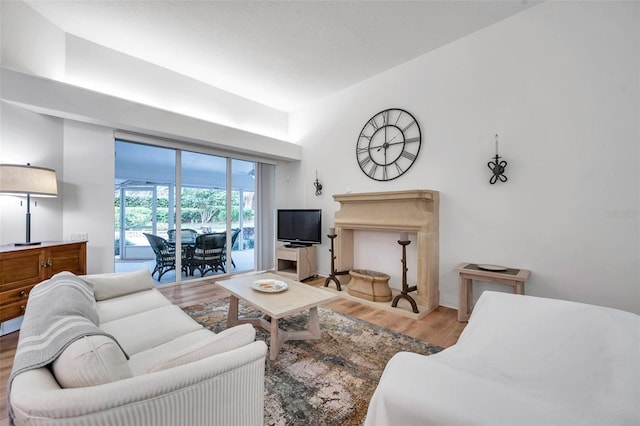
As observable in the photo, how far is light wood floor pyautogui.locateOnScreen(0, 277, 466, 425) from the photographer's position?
1993mm

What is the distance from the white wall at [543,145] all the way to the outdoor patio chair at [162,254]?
3627 millimetres

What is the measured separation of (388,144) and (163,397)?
3528mm

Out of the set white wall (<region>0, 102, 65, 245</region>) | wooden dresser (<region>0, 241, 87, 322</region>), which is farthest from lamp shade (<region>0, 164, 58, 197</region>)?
wooden dresser (<region>0, 241, 87, 322</region>)

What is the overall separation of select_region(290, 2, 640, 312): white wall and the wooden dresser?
12.9 ft

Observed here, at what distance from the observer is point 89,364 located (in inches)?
31.1

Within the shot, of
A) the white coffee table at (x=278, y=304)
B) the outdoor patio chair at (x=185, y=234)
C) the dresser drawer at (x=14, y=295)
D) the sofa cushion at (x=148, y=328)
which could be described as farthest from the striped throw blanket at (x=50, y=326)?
the outdoor patio chair at (x=185, y=234)

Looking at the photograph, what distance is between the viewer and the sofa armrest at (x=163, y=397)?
0.66 meters

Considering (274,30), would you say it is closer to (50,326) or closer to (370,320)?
(50,326)

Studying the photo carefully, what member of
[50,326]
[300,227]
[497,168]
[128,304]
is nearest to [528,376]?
[50,326]

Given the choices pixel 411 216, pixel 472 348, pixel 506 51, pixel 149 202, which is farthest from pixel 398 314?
pixel 149 202

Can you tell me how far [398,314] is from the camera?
113 inches

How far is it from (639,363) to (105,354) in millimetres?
1813

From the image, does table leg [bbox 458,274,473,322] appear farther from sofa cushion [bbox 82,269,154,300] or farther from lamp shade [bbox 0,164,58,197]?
lamp shade [bbox 0,164,58,197]

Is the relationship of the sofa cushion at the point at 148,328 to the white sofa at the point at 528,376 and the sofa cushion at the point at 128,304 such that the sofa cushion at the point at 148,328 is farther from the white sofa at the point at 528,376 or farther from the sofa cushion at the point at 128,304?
the white sofa at the point at 528,376
